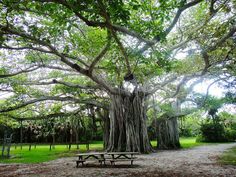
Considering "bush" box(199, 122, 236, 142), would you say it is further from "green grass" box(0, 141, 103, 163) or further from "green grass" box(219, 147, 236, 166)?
"green grass" box(219, 147, 236, 166)

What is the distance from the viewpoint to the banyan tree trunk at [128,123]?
513 inches

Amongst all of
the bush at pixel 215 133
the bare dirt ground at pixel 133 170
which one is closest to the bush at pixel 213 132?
the bush at pixel 215 133

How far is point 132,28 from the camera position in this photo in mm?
5773

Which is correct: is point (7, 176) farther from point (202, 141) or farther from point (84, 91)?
point (202, 141)

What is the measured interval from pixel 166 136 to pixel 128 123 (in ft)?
15.9

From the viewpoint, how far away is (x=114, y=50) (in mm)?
7590

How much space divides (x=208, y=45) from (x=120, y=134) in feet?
23.2

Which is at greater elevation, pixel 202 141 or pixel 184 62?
pixel 184 62

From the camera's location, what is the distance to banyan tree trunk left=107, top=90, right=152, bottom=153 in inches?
513

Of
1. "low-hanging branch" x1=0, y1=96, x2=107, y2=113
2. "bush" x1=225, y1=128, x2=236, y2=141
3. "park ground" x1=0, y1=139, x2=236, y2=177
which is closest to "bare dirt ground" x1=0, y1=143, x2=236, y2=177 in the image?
"park ground" x1=0, y1=139, x2=236, y2=177

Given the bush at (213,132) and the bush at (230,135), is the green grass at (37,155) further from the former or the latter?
the bush at (230,135)

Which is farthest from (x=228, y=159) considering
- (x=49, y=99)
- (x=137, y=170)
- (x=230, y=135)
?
(x=230, y=135)

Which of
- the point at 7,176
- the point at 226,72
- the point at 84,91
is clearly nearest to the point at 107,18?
the point at 7,176

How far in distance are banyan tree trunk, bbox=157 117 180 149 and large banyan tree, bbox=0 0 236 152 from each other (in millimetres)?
2471
